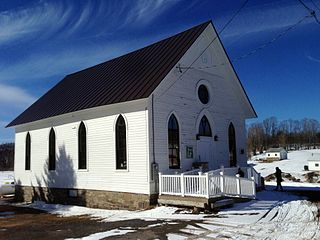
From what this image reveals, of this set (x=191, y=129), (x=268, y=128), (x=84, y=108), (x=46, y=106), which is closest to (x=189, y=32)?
(x=191, y=129)

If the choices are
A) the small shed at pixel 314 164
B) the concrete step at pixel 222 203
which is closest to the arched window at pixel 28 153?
the concrete step at pixel 222 203

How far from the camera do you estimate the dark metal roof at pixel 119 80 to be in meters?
16.8

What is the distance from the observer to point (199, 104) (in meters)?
18.8

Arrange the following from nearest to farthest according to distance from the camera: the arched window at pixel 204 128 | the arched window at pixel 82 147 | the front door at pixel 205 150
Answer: the front door at pixel 205 150 → the arched window at pixel 204 128 → the arched window at pixel 82 147

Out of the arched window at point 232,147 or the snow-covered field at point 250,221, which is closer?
the snow-covered field at point 250,221

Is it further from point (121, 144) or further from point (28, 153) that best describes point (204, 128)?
point (28, 153)

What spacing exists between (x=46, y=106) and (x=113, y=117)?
935cm

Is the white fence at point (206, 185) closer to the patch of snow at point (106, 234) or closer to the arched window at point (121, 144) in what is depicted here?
the arched window at point (121, 144)

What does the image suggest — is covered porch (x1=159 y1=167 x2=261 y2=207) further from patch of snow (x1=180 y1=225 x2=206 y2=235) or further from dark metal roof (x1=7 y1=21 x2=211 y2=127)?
dark metal roof (x1=7 y1=21 x2=211 y2=127)

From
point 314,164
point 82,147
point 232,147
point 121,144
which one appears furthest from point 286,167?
point 121,144

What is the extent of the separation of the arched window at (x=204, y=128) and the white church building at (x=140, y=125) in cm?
6

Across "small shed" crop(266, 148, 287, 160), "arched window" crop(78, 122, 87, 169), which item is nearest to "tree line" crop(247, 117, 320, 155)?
"small shed" crop(266, 148, 287, 160)

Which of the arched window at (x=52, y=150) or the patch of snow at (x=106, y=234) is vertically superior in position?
the arched window at (x=52, y=150)

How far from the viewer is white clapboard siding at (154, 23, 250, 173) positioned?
→ 16.4 meters
